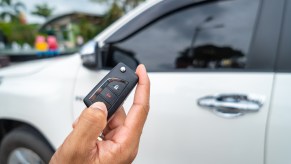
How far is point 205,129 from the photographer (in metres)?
1.54

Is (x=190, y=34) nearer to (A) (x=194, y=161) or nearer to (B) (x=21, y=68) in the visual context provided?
(A) (x=194, y=161)

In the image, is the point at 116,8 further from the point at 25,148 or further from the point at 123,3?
the point at 25,148

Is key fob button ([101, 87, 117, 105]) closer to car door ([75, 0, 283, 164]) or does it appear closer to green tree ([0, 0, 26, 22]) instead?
car door ([75, 0, 283, 164])

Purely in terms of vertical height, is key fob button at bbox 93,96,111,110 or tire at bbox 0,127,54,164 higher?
key fob button at bbox 93,96,111,110

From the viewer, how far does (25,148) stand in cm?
232

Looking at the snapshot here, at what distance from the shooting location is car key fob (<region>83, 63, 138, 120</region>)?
1001 mm

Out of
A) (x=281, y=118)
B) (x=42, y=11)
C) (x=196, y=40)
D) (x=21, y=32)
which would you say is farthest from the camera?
(x=42, y=11)

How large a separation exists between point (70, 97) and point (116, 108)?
1115mm

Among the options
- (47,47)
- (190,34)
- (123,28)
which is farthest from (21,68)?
(47,47)

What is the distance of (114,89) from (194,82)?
0.68 meters

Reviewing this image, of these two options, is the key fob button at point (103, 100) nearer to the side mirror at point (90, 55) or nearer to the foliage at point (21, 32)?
the side mirror at point (90, 55)

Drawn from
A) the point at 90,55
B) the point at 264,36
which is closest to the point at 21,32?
the point at 90,55

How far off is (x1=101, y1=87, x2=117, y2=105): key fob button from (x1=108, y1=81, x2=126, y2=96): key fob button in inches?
0.6

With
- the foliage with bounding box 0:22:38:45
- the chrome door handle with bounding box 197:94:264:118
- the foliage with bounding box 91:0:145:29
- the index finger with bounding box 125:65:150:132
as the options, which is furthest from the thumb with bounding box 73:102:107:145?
the foliage with bounding box 0:22:38:45
